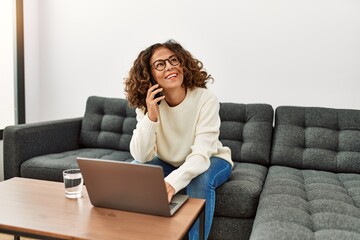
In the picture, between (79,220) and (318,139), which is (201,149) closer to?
(79,220)

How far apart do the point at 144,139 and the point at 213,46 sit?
1.29m

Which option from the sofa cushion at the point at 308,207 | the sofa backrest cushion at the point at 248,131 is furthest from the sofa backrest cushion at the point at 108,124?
the sofa cushion at the point at 308,207

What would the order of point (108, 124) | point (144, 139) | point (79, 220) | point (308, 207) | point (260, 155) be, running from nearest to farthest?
point (79, 220)
point (308, 207)
point (144, 139)
point (260, 155)
point (108, 124)

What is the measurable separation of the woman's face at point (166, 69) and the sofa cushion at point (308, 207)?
0.70 meters

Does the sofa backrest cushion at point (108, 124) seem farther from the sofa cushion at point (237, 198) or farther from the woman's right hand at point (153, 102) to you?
the sofa cushion at point (237, 198)

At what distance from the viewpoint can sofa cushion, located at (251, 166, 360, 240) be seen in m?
1.24

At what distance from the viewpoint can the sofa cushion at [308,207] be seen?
1239mm

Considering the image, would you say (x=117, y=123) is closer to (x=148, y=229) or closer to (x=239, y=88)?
(x=239, y=88)

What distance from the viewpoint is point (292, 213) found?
1.41m

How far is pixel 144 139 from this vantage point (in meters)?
1.76

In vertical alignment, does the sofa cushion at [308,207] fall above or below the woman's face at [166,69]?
below

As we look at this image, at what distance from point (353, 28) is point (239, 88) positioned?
872mm

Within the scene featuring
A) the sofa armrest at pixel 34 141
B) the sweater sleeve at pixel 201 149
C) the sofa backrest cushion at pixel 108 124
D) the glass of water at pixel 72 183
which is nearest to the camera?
the glass of water at pixel 72 183

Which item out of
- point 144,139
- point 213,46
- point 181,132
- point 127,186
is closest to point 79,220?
point 127,186
